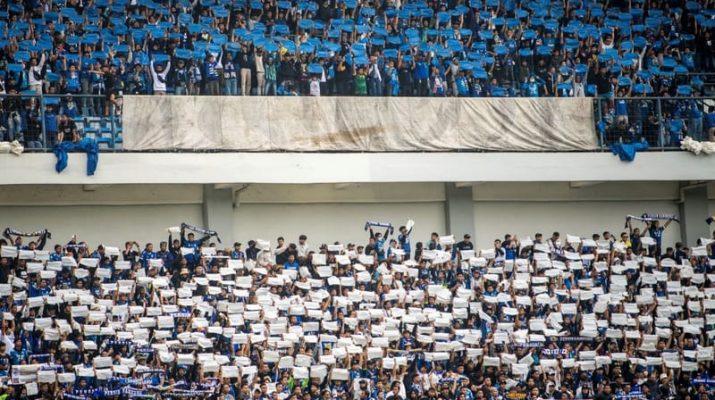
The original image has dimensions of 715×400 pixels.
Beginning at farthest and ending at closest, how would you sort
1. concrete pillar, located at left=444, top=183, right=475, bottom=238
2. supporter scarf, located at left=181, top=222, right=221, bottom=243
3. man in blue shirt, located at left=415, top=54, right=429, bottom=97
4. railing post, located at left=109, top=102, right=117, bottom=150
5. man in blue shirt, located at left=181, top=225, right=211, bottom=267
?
concrete pillar, located at left=444, top=183, right=475, bottom=238 < man in blue shirt, located at left=415, top=54, right=429, bottom=97 < railing post, located at left=109, top=102, right=117, bottom=150 < supporter scarf, located at left=181, top=222, right=221, bottom=243 < man in blue shirt, located at left=181, top=225, right=211, bottom=267

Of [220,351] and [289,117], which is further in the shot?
[289,117]

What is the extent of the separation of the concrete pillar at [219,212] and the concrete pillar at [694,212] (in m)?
11.0

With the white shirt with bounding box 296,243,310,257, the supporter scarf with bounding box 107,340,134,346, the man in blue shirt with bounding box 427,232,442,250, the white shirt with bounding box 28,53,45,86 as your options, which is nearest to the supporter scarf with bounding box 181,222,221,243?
the white shirt with bounding box 296,243,310,257

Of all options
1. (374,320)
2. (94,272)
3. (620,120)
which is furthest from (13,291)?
(620,120)

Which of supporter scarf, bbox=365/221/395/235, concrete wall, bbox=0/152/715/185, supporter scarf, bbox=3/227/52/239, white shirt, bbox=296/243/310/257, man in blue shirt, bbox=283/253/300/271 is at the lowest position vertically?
man in blue shirt, bbox=283/253/300/271

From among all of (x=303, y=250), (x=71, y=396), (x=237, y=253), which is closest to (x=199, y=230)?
(x=237, y=253)

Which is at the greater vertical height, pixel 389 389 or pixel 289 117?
pixel 289 117

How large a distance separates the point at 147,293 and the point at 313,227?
20.9ft

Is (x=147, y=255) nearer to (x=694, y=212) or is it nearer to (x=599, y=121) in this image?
(x=599, y=121)

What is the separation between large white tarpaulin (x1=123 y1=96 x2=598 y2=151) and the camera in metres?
32.6

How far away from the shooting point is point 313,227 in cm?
3525

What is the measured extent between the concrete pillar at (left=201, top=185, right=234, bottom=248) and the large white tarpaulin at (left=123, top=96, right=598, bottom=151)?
4.95ft

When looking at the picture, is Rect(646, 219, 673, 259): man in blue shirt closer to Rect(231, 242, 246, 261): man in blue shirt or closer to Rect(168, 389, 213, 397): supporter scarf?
Rect(231, 242, 246, 261): man in blue shirt

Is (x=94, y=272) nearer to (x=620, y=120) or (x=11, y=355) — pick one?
(x=11, y=355)
